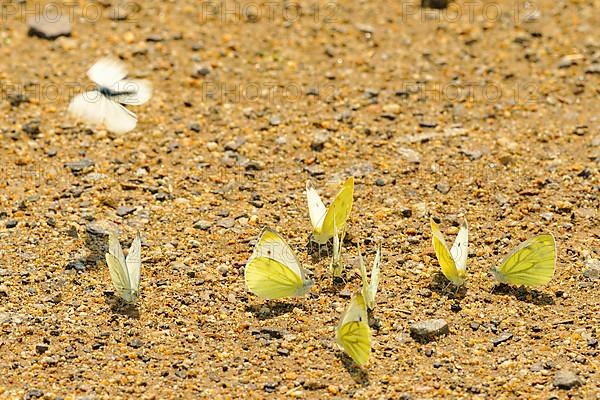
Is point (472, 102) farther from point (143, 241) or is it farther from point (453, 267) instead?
point (143, 241)

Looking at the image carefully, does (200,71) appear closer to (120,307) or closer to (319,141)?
(319,141)

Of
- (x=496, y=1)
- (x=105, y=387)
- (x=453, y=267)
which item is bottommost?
(x=105, y=387)

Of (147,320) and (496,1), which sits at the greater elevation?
(496,1)

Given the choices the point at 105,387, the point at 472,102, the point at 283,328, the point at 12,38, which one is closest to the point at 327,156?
the point at 472,102

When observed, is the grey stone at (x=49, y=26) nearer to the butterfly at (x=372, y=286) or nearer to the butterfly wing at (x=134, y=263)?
the butterfly wing at (x=134, y=263)

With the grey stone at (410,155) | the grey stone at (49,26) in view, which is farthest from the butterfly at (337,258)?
the grey stone at (49,26)

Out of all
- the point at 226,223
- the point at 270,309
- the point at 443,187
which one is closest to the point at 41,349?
the point at 270,309

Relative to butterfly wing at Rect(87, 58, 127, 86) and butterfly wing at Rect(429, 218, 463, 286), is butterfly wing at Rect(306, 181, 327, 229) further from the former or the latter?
butterfly wing at Rect(87, 58, 127, 86)
